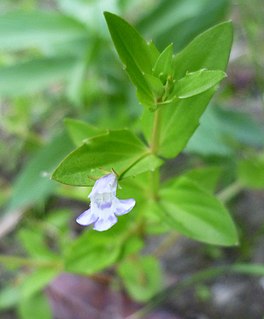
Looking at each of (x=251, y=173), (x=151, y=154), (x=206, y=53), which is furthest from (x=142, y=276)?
(x=206, y=53)

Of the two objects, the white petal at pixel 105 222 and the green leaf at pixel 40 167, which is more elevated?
the white petal at pixel 105 222

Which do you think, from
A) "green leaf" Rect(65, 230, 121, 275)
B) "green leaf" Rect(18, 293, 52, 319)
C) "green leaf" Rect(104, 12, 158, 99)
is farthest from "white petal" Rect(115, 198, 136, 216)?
"green leaf" Rect(18, 293, 52, 319)

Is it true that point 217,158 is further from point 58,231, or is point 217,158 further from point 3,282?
point 3,282

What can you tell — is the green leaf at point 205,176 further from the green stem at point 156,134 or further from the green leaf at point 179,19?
the green leaf at point 179,19

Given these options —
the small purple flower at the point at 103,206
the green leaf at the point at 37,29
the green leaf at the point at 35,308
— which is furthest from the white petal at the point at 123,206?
the green leaf at the point at 37,29

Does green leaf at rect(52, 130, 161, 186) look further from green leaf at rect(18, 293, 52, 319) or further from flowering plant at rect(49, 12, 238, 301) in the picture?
green leaf at rect(18, 293, 52, 319)

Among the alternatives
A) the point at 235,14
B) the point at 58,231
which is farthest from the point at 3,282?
the point at 235,14

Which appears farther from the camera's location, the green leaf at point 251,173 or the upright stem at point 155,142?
the green leaf at point 251,173
